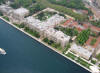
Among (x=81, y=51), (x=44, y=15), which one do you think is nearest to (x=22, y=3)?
(x=44, y=15)

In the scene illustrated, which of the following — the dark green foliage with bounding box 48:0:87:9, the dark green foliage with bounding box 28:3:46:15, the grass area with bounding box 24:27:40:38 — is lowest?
the grass area with bounding box 24:27:40:38

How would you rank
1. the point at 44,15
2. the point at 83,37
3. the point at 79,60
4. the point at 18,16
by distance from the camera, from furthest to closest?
the point at 44,15 → the point at 18,16 → the point at 83,37 → the point at 79,60

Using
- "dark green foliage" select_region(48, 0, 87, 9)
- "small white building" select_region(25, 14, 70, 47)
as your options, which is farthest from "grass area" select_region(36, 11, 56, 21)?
"dark green foliage" select_region(48, 0, 87, 9)

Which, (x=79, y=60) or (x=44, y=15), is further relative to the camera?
(x=44, y=15)

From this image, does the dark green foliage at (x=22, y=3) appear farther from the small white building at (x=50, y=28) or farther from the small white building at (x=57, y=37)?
the small white building at (x=57, y=37)

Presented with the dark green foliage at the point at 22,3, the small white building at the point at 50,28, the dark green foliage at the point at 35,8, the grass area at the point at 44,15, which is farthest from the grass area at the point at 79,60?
the dark green foliage at the point at 22,3

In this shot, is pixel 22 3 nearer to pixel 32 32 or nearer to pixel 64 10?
pixel 64 10

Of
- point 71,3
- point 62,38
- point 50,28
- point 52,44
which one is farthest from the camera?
point 71,3

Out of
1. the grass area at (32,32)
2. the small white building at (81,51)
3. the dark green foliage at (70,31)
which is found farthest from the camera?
the dark green foliage at (70,31)

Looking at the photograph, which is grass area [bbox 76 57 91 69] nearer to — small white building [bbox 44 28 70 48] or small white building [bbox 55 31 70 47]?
small white building [bbox 55 31 70 47]
